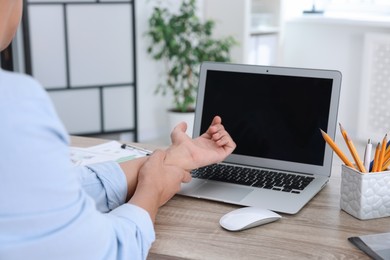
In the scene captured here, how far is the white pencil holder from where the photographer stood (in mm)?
1059

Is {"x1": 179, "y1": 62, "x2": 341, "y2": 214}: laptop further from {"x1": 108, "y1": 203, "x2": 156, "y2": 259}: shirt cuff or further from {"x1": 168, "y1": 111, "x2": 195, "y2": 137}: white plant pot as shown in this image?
{"x1": 168, "y1": 111, "x2": 195, "y2": 137}: white plant pot

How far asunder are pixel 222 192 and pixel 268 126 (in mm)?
226

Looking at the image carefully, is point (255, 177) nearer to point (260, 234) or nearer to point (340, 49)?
point (260, 234)

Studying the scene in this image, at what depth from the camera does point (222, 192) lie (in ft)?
3.97

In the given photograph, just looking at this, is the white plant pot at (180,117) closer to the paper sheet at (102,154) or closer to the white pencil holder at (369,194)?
the paper sheet at (102,154)

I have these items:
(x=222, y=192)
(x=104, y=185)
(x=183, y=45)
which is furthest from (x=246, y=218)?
(x=183, y=45)

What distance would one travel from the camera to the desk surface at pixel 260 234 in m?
0.94

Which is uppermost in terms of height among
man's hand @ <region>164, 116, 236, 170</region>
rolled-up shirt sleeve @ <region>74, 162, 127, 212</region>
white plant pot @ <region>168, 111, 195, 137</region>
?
man's hand @ <region>164, 116, 236, 170</region>

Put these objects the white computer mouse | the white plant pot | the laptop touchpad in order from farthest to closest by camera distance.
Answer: the white plant pot
the laptop touchpad
the white computer mouse

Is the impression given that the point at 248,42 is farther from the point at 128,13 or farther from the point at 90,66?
the point at 90,66

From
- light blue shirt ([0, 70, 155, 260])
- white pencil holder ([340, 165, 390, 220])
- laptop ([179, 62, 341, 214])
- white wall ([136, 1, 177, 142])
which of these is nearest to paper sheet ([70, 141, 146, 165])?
laptop ([179, 62, 341, 214])

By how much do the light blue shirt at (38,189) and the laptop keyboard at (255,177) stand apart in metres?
0.55

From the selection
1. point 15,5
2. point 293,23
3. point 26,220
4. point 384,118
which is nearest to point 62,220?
point 26,220

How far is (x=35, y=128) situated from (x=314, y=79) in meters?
0.79
